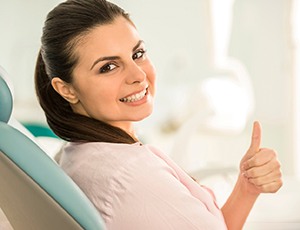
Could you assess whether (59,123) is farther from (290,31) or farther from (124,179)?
(290,31)

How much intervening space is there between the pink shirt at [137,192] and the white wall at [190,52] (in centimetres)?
326

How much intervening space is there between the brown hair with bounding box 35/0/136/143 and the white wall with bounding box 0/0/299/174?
10.3 feet

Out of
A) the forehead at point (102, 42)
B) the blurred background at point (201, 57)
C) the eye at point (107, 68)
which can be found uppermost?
the forehead at point (102, 42)

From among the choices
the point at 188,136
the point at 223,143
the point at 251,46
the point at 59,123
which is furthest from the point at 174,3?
the point at 59,123

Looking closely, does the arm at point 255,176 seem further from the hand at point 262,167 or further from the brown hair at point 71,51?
the brown hair at point 71,51

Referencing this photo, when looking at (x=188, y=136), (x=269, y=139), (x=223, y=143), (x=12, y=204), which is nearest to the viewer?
(x=12, y=204)

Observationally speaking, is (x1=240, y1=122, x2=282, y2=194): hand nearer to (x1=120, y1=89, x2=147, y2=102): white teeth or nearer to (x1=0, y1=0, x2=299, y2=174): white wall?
(x1=120, y1=89, x2=147, y2=102): white teeth

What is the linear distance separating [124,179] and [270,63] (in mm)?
3612

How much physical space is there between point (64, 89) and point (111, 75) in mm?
109

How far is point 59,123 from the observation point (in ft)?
4.68

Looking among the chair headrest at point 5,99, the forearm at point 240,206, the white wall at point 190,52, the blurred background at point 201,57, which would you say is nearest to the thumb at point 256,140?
the forearm at point 240,206

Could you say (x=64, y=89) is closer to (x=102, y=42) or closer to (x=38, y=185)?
(x=102, y=42)

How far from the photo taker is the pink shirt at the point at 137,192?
1222 millimetres

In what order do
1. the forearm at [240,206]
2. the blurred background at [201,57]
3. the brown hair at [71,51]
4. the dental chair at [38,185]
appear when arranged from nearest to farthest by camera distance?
the dental chair at [38,185] → the brown hair at [71,51] → the forearm at [240,206] → the blurred background at [201,57]
